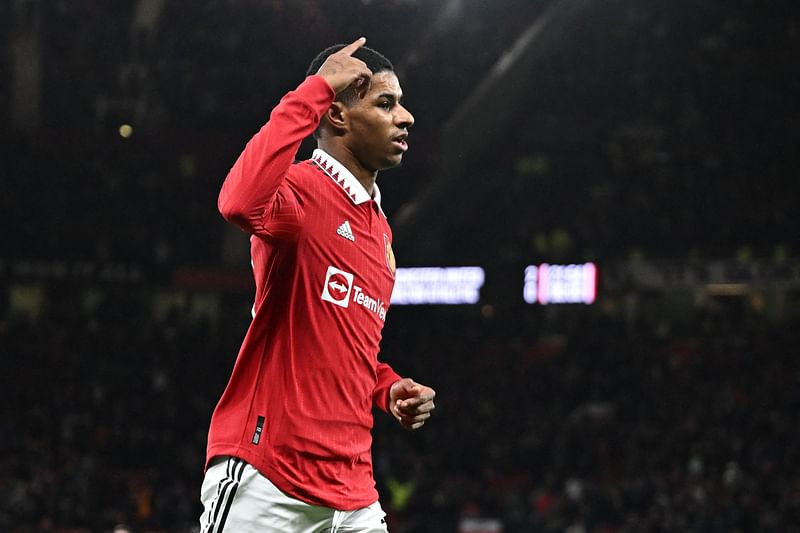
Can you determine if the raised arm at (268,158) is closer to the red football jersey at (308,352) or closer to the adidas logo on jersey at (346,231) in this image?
the red football jersey at (308,352)

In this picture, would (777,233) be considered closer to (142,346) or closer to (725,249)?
(725,249)

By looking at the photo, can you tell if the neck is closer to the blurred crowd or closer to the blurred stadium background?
the blurred crowd

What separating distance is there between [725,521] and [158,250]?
40.4ft

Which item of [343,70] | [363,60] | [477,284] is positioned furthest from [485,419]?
[343,70]

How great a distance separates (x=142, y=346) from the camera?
1970cm

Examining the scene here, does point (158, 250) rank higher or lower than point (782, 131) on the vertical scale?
lower

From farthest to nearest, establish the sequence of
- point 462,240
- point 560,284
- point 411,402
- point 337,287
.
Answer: point 462,240 < point 560,284 < point 411,402 < point 337,287

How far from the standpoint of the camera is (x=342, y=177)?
9.80 feet

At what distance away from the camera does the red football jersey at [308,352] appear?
2.73m

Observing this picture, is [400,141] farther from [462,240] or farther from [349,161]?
[462,240]

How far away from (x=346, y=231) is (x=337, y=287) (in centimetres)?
16

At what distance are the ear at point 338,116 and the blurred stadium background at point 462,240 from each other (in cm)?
1172

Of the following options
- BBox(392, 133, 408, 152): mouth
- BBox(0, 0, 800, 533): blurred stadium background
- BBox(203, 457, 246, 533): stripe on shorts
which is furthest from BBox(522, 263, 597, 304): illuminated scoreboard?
BBox(203, 457, 246, 533): stripe on shorts

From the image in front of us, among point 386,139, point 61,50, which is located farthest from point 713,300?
point 386,139
